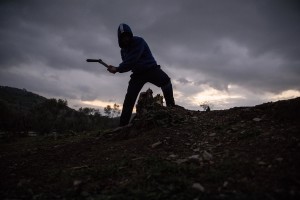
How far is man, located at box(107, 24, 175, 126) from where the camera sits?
577cm

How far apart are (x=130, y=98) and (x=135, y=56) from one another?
99cm

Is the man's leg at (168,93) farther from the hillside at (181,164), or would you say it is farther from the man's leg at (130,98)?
the hillside at (181,164)

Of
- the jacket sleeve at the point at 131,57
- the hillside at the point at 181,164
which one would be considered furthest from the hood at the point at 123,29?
the hillside at the point at 181,164

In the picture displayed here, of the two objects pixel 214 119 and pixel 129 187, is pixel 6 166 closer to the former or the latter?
pixel 129 187

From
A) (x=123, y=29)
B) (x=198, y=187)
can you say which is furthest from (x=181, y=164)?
(x=123, y=29)

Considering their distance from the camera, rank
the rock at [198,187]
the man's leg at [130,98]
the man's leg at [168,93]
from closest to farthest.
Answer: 1. the rock at [198,187]
2. the man's leg at [130,98]
3. the man's leg at [168,93]

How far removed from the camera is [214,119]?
16.6 feet

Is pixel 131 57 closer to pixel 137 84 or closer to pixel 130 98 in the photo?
pixel 137 84

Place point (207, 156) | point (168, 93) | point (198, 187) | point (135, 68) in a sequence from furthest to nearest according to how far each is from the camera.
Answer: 1. point (168, 93)
2. point (135, 68)
3. point (207, 156)
4. point (198, 187)

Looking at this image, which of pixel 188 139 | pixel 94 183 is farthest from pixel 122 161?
pixel 188 139

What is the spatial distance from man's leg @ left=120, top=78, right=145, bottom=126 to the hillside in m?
1.05

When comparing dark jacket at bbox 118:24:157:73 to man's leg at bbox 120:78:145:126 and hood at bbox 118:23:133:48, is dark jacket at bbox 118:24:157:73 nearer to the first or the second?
hood at bbox 118:23:133:48

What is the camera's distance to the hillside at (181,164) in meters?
2.45

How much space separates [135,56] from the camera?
574cm
